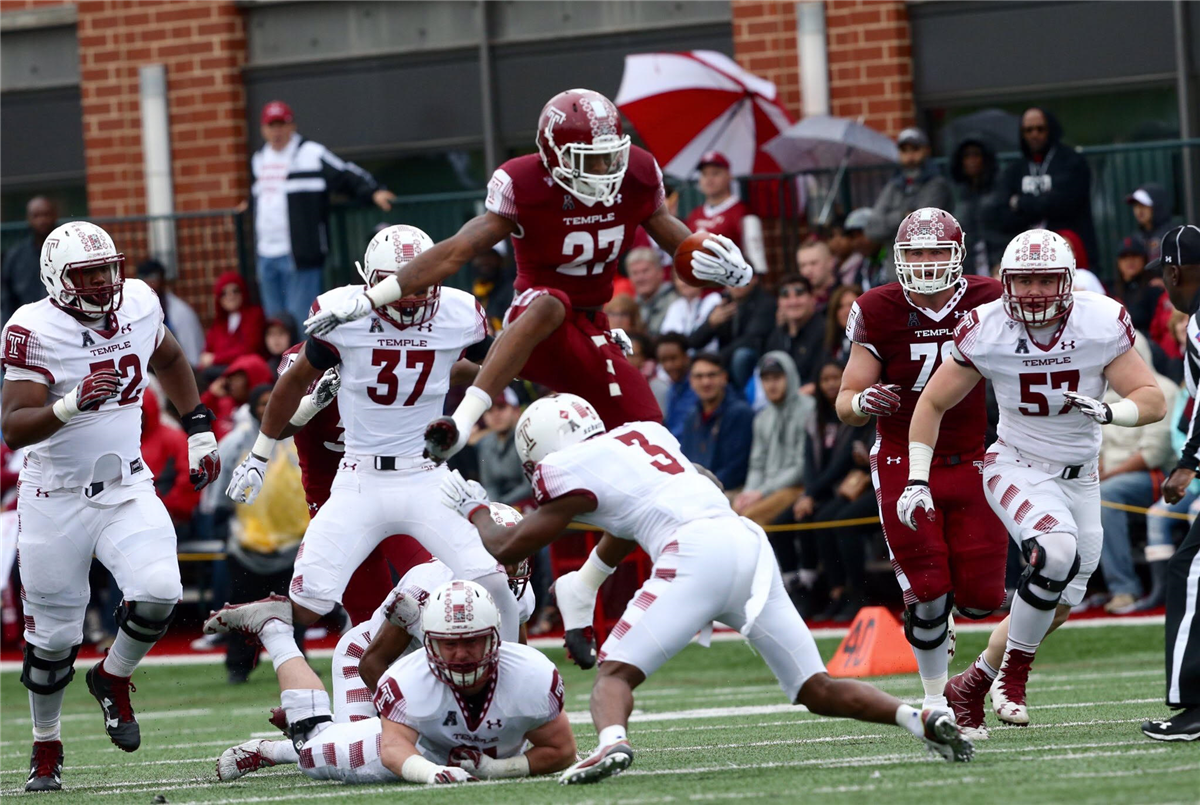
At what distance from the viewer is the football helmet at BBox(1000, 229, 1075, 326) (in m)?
7.62

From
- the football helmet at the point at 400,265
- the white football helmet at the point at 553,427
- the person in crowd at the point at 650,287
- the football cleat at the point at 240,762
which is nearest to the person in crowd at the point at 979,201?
the person in crowd at the point at 650,287

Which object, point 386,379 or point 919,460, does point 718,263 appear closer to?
point 919,460

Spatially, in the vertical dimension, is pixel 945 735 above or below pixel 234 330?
below

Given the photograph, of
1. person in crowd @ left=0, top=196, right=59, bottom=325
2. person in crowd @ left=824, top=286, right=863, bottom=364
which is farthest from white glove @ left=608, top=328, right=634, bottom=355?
person in crowd @ left=0, top=196, right=59, bottom=325

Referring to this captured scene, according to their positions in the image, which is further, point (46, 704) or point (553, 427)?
point (46, 704)

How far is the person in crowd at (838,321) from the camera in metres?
12.6

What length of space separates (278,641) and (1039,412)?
312cm

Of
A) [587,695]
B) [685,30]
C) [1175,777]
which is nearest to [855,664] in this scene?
[587,695]

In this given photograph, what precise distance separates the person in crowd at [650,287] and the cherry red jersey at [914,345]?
587cm

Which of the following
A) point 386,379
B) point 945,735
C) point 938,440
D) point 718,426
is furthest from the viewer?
point 718,426

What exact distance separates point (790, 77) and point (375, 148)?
3.71 m

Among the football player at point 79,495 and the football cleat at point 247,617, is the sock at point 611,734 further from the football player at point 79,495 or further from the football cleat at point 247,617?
the football player at point 79,495

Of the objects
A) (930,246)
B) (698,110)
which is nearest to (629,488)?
(930,246)

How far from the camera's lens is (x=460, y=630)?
675 cm
